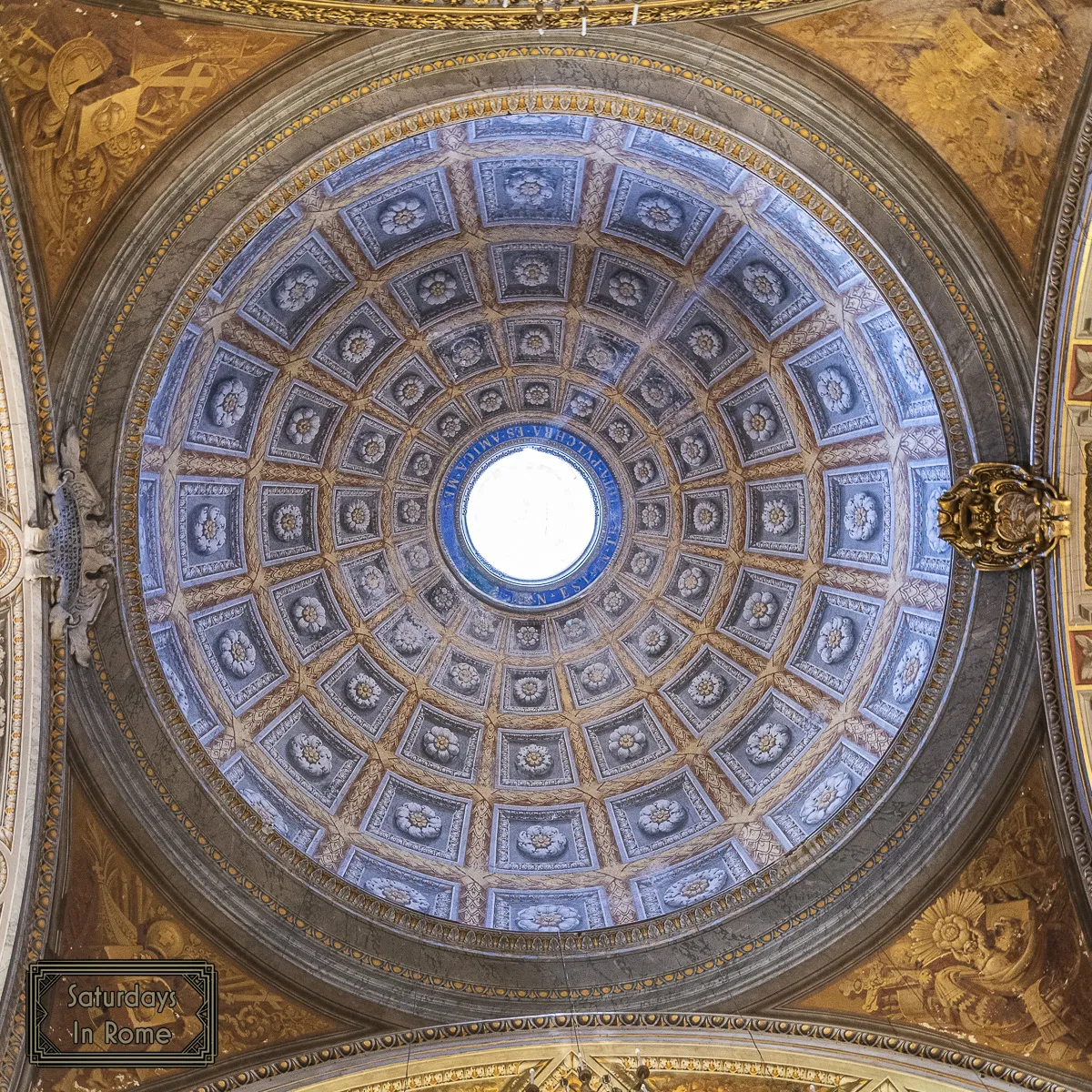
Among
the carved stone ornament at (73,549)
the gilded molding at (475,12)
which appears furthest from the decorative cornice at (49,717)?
the gilded molding at (475,12)

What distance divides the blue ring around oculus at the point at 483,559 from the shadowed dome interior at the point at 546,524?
6 cm

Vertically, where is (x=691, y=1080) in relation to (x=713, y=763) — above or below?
below

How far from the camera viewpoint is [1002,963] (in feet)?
47.1

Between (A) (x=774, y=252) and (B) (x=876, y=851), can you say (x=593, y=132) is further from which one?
(B) (x=876, y=851)

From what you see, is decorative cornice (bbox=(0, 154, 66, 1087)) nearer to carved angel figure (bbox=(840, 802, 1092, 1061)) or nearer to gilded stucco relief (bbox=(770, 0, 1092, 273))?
gilded stucco relief (bbox=(770, 0, 1092, 273))

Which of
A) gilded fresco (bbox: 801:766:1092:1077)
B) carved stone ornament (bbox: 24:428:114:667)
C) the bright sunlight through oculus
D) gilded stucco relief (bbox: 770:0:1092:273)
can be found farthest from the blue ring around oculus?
gilded stucco relief (bbox: 770:0:1092:273)

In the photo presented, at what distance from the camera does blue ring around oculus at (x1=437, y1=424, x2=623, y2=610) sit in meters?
20.7

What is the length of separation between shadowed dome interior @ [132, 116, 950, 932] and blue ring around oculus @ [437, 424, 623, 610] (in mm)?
56

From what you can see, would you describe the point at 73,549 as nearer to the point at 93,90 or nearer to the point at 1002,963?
the point at 93,90

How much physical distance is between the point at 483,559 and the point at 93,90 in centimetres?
1067

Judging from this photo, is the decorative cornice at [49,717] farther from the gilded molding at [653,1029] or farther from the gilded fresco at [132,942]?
the gilded molding at [653,1029]

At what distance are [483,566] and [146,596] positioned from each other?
260 inches

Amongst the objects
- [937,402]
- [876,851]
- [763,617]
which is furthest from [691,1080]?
[937,402]

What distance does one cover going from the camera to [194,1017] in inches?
562
